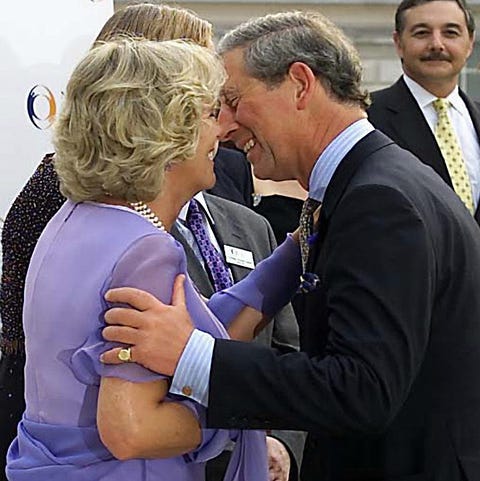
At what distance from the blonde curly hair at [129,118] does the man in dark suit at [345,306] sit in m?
0.19

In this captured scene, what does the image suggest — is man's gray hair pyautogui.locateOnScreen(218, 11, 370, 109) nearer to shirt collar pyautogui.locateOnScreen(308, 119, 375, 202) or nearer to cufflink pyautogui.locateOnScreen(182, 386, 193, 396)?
shirt collar pyautogui.locateOnScreen(308, 119, 375, 202)

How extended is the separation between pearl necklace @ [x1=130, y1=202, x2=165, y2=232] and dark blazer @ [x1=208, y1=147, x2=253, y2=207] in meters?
1.85

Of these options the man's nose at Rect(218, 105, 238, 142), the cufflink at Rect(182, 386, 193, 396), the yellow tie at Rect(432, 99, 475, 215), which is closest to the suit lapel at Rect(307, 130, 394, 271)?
the man's nose at Rect(218, 105, 238, 142)

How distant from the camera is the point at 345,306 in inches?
60.5

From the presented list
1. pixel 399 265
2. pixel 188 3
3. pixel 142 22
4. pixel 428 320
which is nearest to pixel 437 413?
pixel 428 320

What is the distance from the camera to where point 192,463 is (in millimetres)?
1652

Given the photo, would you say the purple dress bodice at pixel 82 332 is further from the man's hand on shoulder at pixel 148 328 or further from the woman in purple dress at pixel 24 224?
the woman in purple dress at pixel 24 224

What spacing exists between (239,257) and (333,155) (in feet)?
2.10

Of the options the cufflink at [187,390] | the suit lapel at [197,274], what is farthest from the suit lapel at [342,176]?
the suit lapel at [197,274]

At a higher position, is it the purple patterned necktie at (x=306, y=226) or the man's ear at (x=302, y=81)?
the man's ear at (x=302, y=81)

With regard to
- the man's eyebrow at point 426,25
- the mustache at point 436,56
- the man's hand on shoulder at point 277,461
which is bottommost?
the man's hand on shoulder at point 277,461

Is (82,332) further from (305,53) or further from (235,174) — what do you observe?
(235,174)

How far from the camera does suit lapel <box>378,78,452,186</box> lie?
397 cm

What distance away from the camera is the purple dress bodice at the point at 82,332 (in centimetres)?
152
